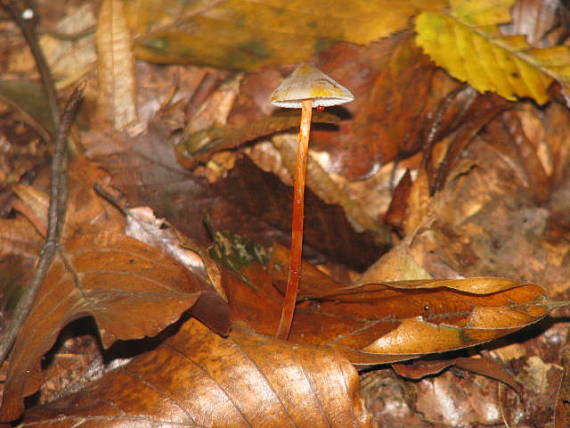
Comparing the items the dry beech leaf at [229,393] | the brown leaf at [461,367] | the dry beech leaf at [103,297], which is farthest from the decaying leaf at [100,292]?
the brown leaf at [461,367]

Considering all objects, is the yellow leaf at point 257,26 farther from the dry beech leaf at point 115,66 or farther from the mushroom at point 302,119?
the mushroom at point 302,119

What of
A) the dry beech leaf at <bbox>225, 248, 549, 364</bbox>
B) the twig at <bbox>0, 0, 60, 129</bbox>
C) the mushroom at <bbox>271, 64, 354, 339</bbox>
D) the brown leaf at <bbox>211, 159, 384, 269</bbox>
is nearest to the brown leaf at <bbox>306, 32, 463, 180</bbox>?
the brown leaf at <bbox>211, 159, 384, 269</bbox>

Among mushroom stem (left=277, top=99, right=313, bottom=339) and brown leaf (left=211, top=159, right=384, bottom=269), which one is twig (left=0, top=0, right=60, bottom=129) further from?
mushroom stem (left=277, top=99, right=313, bottom=339)

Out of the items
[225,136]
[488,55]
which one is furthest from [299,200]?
[488,55]

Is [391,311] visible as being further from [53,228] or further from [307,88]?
[53,228]

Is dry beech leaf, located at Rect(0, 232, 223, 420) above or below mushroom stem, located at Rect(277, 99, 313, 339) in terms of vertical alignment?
below

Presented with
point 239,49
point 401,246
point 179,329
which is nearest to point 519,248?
point 401,246

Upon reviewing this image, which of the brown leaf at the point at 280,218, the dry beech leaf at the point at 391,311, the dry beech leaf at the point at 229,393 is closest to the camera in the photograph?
the dry beech leaf at the point at 229,393
